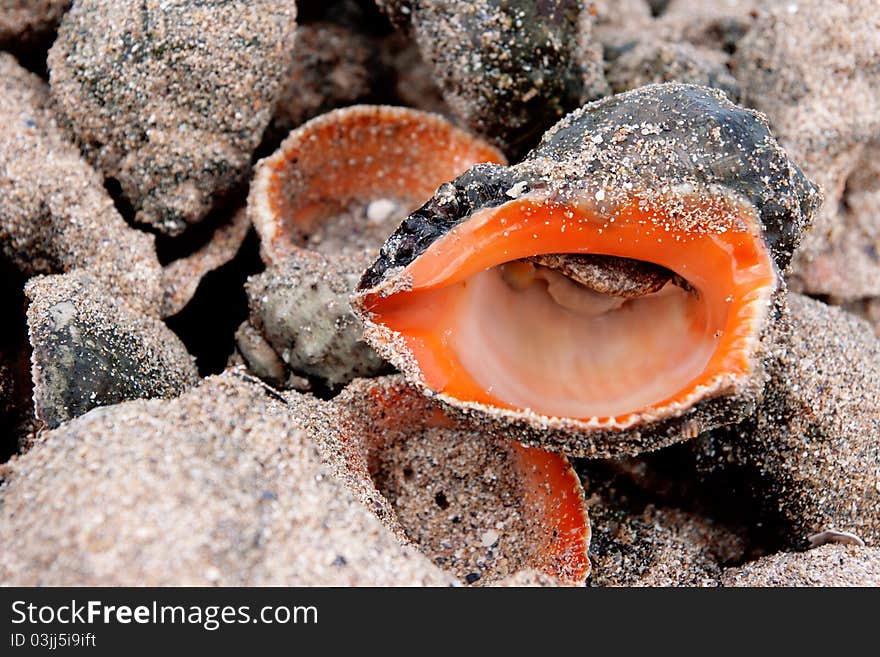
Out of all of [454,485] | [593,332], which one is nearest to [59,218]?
[454,485]

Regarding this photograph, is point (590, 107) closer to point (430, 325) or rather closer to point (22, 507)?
point (430, 325)

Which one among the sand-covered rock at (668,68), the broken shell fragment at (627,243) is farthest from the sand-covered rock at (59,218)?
the sand-covered rock at (668,68)

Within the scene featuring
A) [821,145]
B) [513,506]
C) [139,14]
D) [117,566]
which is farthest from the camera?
[821,145]

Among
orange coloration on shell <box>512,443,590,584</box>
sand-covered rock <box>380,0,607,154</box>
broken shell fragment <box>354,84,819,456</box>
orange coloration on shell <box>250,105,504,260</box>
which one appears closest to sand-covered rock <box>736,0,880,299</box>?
sand-covered rock <box>380,0,607,154</box>

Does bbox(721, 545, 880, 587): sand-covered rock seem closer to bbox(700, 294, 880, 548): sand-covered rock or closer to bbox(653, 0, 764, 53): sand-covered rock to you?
bbox(700, 294, 880, 548): sand-covered rock
